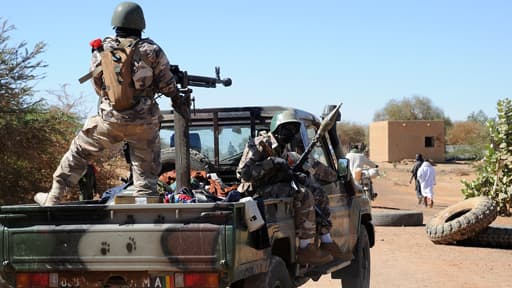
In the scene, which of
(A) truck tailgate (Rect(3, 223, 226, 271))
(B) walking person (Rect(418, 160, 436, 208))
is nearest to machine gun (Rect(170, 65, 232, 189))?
(A) truck tailgate (Rect(3, 223, 226, 271))

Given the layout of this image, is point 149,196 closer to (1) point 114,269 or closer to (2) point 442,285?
(1) point 114,269

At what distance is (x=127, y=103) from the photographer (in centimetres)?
634

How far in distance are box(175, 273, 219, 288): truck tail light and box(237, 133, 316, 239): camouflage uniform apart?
1.48 m

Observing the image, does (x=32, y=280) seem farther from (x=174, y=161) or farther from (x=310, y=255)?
(x=174, y=161)

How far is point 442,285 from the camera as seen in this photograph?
989 centimetres

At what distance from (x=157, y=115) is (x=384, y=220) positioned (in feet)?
35.5

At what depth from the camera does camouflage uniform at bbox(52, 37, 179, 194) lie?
6359 millimetres

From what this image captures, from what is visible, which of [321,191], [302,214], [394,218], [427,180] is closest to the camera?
[302,214]

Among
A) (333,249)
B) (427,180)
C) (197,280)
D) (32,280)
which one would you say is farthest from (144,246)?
(427,180)

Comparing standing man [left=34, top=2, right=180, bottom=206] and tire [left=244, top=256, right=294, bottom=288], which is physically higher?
standing man [left=34, top=2, right=180, bottom=206]

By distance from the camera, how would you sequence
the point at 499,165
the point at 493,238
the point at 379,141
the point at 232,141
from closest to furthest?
the point at 232,141 → the point at 493,238 → the point at 499,165 → the point at 379,141

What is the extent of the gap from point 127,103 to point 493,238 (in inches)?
362

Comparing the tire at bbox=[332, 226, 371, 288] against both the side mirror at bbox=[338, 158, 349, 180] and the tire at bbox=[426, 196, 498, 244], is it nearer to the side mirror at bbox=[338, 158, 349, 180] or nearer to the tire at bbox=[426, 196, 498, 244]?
the side mirror at bbox=[338, 158, 349, 180]

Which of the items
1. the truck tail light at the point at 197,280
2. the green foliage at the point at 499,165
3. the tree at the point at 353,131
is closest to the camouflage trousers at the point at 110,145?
the truck tail light at the point at 197,280
